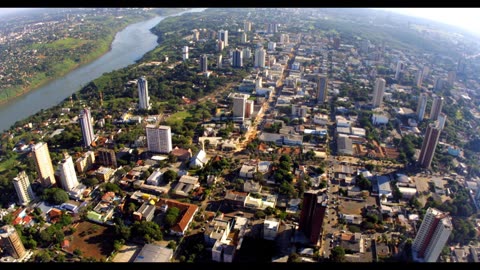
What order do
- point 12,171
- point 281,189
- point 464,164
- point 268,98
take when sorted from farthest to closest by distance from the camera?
point 268,98
point 464,164
point 12,171
point 281,189

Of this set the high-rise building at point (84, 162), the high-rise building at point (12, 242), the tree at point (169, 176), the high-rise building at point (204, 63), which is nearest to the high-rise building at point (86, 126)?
the high-rise building at point (84, 162)

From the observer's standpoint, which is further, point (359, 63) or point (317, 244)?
point (359, 63)

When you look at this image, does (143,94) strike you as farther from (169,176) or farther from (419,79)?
(419,79)

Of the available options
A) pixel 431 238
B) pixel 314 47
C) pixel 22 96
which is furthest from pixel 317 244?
pixel 314 47

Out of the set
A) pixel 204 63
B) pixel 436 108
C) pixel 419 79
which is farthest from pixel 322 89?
pixel 204 63

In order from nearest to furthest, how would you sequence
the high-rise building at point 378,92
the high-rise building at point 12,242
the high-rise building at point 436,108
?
the high-rise building at point 12,242 < the high-rise building at point 436,108 < the high-rise building at point 378,92

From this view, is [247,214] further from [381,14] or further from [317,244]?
[381,14]

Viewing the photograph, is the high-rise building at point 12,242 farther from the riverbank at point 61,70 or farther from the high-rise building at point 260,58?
the high-rise building at point 260,58
